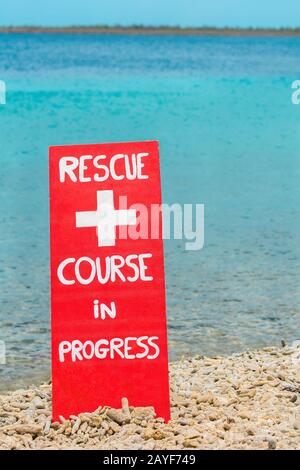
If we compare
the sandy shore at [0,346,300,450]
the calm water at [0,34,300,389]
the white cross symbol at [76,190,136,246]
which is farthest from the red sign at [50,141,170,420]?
A: the calm water at [0,34,300,389]

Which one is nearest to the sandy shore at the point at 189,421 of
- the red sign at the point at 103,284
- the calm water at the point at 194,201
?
the red sign at the point at 103,284

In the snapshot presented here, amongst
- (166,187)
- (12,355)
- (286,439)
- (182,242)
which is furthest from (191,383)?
(166,187)

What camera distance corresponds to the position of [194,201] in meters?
11.5

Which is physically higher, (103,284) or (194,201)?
(194,201)

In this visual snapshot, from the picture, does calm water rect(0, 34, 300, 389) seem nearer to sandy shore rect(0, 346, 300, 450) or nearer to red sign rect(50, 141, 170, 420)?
sandy shore rect(0, 346, 300, 450)

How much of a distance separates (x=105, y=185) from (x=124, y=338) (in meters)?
0.68

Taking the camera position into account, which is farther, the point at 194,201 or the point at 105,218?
the point at 194,201

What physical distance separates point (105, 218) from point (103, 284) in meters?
0.29

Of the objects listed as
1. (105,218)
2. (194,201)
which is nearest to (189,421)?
(105,218)

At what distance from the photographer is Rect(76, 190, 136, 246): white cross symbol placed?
4.43m

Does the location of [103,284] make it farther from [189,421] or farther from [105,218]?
[189,421]

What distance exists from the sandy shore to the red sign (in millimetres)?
107
